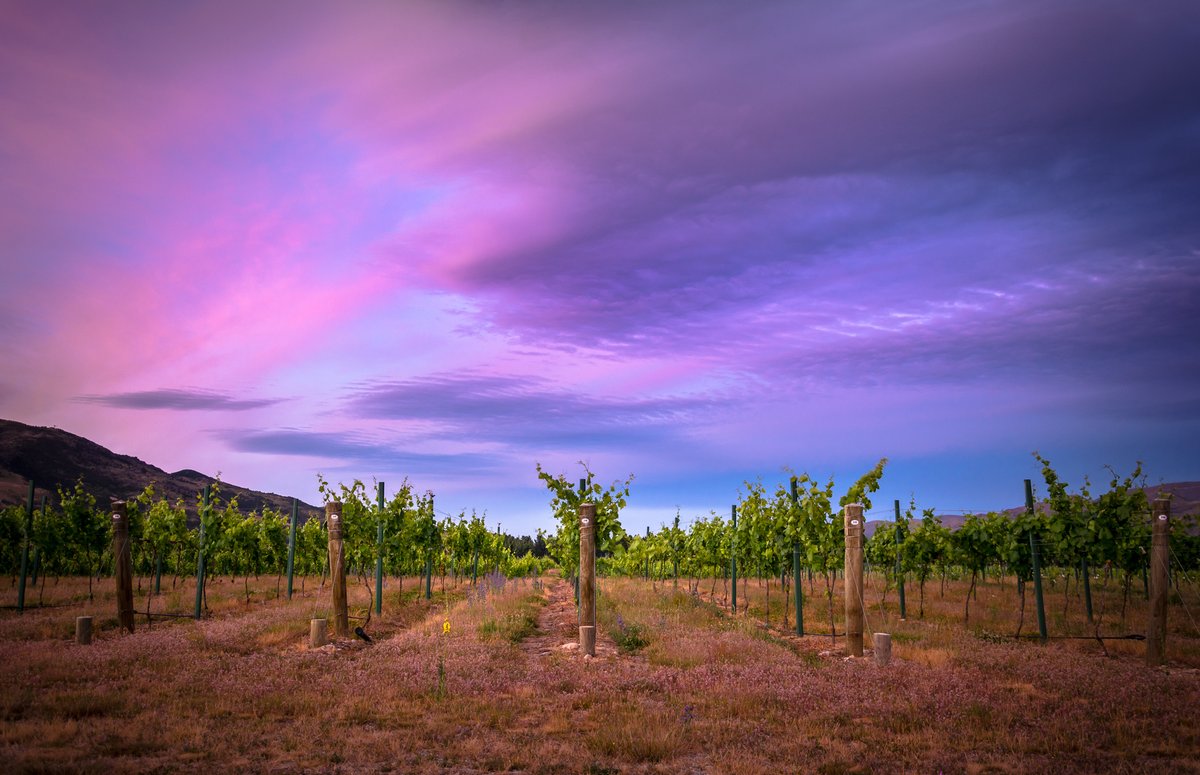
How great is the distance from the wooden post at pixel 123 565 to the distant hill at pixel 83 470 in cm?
10838

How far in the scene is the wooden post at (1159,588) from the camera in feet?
43.1

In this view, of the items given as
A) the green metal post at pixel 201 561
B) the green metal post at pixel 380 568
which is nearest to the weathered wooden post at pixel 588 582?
the green metal post at pixel 380 568

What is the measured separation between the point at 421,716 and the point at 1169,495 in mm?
15607

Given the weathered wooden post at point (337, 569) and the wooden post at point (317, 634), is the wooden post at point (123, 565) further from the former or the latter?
the wooden post at point (317, 634)

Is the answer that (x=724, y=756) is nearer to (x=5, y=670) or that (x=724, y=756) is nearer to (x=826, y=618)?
(x=5, y=670)

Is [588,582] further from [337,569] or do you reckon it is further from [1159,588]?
[1159,588]

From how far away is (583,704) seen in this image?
9883 millimetres

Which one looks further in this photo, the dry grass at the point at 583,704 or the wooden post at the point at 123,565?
the wooden post at the point at 123,565

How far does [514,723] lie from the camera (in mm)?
9031

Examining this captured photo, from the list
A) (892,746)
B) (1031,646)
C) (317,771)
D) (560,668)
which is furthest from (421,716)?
(1031,646)

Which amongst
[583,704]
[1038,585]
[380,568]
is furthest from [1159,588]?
[380,568]

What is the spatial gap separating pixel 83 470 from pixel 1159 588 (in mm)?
163696

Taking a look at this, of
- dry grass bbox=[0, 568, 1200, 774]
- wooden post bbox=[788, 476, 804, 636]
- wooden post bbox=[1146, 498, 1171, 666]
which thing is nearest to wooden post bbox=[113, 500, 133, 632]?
dry grass bbox=[0, 568, 1200, 774]

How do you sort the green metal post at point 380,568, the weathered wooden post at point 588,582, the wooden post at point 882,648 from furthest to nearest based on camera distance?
1. the green metal post at point 380,568
2. the weathered wooden post at point 588,582
3. the wooden post at point 882,648
